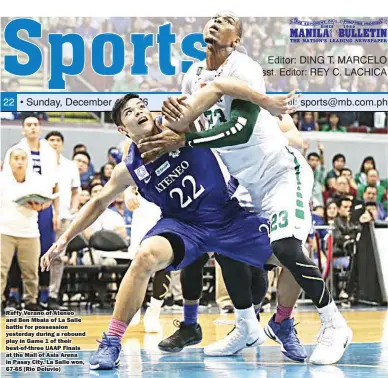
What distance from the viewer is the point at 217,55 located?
18.0 ft

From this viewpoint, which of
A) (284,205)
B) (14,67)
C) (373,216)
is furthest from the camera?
(373,216)

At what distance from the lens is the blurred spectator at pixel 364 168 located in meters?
12.0

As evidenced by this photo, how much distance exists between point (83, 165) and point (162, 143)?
252 inches

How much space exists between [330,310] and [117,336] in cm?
119

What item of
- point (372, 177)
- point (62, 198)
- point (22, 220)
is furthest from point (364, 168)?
point (22, 220)

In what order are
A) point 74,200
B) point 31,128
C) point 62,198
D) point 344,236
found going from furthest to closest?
1. point 344,236
2. point 74,200
3. point 62,198
4. point 31,128

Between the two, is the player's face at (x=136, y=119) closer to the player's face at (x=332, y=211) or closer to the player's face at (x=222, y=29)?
the player's face at (x=222, y=29)

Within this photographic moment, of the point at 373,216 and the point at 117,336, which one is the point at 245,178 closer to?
the point at 117,336

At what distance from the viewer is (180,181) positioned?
18.2 ft

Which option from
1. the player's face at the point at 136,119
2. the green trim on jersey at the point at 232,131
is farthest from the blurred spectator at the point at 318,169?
the green trim on jersey at the point at 232,131

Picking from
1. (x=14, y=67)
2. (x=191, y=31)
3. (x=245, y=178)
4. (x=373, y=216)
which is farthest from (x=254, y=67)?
(x=373, y=216)

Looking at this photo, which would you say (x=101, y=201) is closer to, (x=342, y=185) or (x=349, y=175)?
(x=342, y=185)

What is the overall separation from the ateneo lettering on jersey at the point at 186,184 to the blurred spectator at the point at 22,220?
326 centimetres

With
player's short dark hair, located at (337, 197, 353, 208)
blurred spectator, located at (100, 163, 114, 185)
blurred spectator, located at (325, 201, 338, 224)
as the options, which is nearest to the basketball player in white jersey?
player's short dark hair, located at (337, 197, 353, 208)
